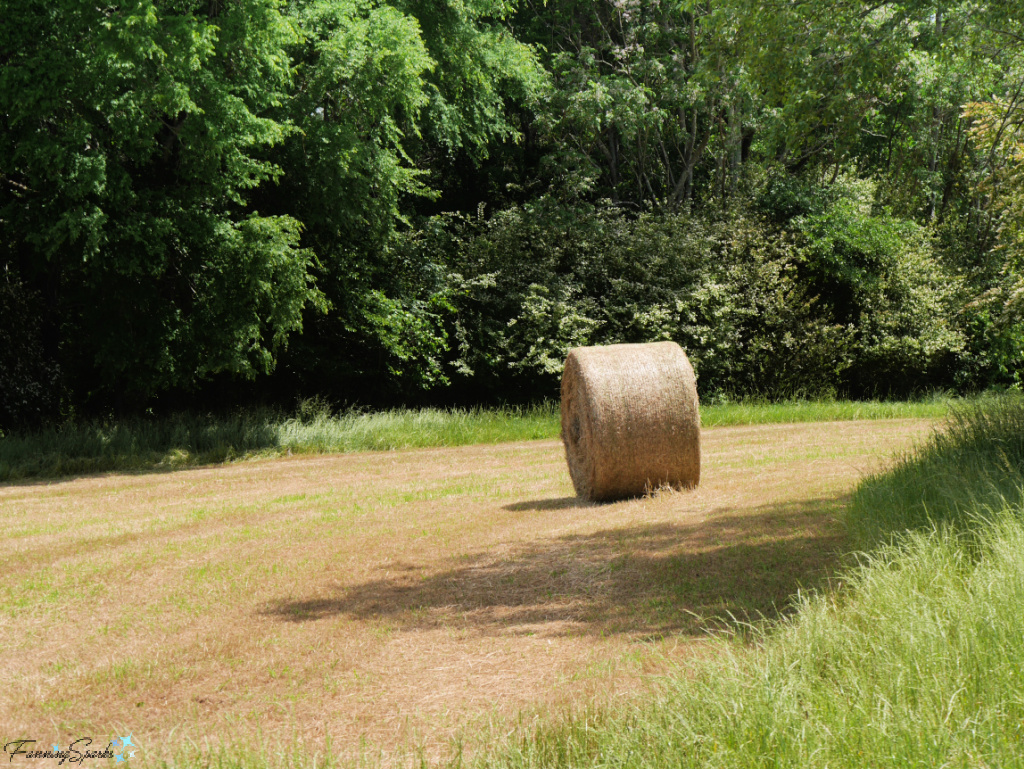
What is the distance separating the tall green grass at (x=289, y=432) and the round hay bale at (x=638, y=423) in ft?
25.2

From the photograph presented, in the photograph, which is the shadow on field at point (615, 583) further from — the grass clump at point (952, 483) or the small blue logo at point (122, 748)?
the small blue logo at point (122, 748)

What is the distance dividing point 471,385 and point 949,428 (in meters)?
13.3

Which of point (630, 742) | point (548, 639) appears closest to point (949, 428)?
point (548, 639)

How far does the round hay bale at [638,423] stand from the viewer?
9781 millimetres

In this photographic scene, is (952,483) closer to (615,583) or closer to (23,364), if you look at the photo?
(615,583)

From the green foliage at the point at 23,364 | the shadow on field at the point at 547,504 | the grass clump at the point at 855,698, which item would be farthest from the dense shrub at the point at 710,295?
the grass clump at the point at 855,698

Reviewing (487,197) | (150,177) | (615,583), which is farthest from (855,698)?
(487,197)

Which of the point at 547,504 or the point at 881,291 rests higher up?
the point at 881,291

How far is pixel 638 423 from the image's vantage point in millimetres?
9805

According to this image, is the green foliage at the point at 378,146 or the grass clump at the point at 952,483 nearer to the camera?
the grass clump at the point at 952,483

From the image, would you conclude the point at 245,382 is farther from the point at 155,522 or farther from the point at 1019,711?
the point at 1019,711

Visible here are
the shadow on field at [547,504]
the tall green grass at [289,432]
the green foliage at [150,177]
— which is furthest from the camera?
the tall green grass at [289,432]

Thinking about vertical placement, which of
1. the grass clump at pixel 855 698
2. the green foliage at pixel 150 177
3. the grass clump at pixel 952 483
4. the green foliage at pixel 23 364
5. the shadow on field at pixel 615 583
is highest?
the green foliage at pixel 150 177

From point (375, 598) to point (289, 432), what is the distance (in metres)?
10.7
